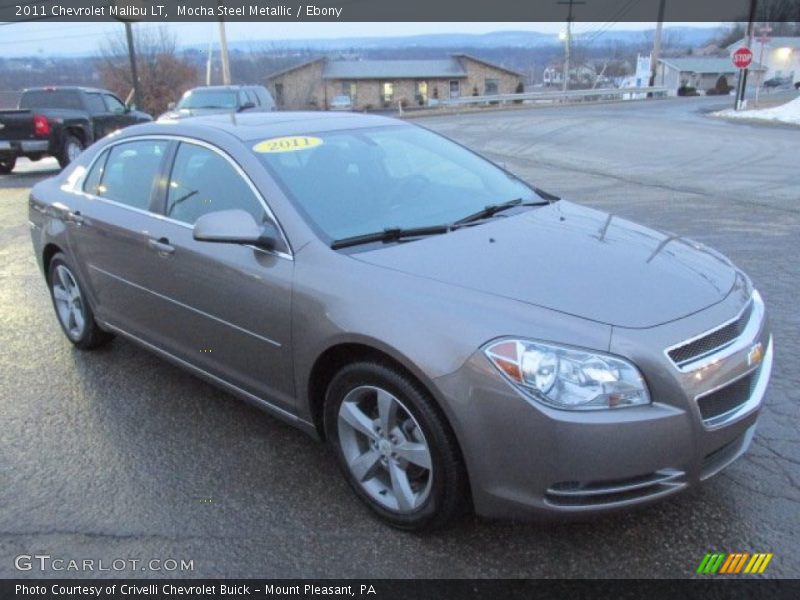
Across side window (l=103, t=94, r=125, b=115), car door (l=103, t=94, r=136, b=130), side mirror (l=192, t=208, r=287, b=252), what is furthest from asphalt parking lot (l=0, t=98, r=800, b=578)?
side window (l=103, t=94, r=125, b=115)

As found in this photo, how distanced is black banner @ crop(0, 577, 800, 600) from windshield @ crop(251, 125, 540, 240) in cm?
144

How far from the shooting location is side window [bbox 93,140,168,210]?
3932 millimetres

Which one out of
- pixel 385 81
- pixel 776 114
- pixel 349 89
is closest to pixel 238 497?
pixel 776 114

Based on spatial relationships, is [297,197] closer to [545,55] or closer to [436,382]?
[436,382]

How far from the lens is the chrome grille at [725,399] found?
95.3 inches

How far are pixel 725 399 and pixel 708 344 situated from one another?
22cm

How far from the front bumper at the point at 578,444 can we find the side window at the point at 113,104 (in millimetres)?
16611

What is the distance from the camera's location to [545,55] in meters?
95.0

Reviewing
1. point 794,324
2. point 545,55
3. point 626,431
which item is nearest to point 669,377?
point 626,431

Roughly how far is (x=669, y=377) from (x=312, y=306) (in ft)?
4.62

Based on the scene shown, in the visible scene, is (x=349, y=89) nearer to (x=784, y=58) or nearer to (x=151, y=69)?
(x=151, y=69)

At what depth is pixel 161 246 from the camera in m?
3.64

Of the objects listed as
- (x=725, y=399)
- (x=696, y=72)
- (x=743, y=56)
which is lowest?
(x=725, y=399)

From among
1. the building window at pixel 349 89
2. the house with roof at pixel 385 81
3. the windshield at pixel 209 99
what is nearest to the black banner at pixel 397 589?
the windshield at pixel 209 99
